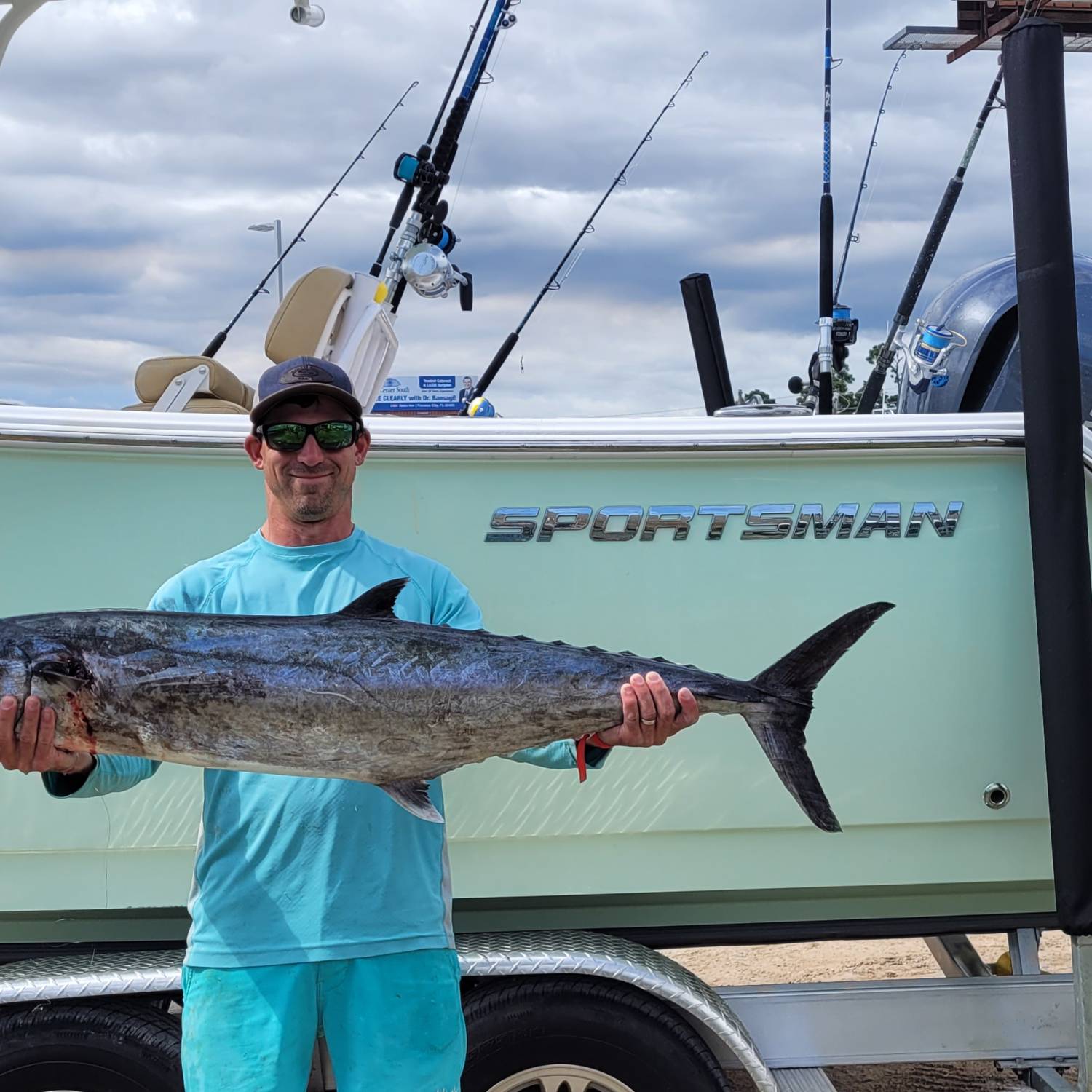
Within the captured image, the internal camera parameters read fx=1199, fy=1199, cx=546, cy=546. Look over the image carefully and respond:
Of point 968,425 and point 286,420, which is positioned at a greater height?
point 968,425

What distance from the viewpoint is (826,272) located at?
16.8ft

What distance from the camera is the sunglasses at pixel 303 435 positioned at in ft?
8.14

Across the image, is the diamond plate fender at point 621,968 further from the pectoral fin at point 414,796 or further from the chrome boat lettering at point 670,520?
the chrome boat lettering at point 670,520

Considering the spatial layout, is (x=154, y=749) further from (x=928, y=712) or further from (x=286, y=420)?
(x=928, y=712)

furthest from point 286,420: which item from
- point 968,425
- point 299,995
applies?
point 968,425

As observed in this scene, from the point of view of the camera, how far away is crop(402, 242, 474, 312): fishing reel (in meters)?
4.32

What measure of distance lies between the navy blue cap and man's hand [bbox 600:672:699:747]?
831 millimetres

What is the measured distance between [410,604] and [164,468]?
0.88 m

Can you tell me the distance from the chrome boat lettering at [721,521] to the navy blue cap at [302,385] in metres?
0.67

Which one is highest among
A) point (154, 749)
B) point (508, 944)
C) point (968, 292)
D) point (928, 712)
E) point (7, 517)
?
point (968, 292)

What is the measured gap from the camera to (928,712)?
3.14 m

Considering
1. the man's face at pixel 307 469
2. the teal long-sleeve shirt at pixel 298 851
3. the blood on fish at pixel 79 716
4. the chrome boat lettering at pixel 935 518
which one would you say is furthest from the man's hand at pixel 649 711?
the chrome boat lettering at pixel 935 518

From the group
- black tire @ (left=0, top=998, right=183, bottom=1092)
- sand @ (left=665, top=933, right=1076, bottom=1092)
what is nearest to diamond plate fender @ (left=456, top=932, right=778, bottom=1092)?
black tire @ (left=0, top=998, right=183, bottom=1092)

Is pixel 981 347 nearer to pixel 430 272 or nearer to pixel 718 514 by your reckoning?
pixel 718 514
